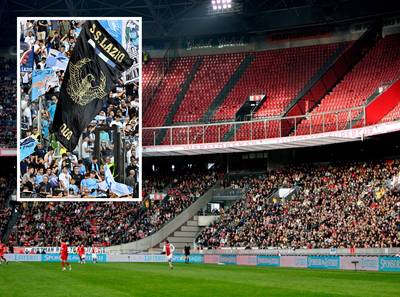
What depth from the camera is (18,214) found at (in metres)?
71.7

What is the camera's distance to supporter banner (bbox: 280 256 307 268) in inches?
2007

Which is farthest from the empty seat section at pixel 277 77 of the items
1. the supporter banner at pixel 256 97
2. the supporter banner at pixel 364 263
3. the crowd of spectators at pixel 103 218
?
the supporter banner at pixel 364 263

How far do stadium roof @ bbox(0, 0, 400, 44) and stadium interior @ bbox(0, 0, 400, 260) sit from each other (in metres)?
0.14

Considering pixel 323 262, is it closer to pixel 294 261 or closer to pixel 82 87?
pixel 294 261

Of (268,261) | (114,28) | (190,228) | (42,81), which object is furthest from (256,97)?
(42,81)

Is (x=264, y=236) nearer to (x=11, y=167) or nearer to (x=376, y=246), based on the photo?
(x=376, y=246)

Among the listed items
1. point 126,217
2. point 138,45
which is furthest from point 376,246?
point 126,217

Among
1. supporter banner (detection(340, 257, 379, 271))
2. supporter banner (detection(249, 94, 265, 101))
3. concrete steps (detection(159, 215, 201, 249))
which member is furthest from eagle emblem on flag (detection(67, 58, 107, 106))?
supporter banner (detection(249, 94, 265, 101))

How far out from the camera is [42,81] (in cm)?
4978

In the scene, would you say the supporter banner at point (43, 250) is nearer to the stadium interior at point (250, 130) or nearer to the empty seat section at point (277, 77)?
the stadium interior at point (250, 130)

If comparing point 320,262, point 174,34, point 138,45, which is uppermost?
point 174,34

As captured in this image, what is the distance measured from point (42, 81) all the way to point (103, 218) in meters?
22.5

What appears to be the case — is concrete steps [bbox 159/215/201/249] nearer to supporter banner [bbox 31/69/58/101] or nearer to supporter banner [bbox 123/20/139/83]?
supporter banner [bbox 123/20/139/83]

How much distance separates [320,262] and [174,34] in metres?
34.3
